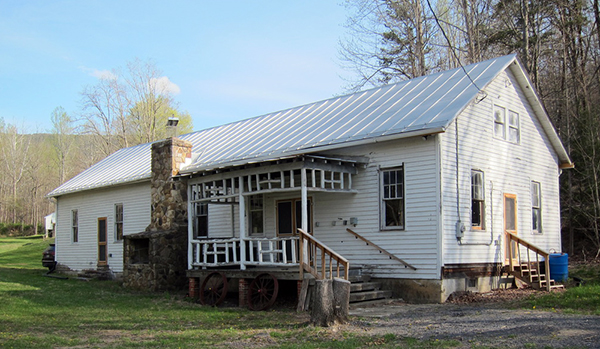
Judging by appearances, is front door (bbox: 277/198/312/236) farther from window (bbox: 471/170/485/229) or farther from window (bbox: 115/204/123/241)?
window (bbox: 115/204/123/241)

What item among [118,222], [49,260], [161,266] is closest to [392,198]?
[161,266]

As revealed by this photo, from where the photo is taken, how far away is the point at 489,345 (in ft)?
26.1

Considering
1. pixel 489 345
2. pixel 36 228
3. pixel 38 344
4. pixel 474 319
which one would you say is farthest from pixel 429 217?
pixel 36 228

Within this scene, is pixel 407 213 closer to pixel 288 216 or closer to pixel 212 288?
pixel 288 216

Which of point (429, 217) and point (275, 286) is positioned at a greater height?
point (429, 217)

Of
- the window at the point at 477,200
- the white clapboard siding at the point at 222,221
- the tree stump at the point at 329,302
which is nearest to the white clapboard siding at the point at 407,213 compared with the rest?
the window at the point at 477,200

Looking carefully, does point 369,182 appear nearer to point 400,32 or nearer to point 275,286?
point 275,286

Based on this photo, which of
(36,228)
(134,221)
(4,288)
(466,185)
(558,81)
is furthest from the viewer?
(36,228)

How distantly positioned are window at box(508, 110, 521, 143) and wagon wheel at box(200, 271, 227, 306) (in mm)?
9284

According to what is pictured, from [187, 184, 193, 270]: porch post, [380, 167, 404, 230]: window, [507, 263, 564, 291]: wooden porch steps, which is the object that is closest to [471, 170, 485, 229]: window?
[507, 263, 564, 291]: wooden porch steps

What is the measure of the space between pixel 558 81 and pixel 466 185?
52.8 ft

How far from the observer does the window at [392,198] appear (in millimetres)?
14252

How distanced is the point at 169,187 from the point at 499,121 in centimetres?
1046

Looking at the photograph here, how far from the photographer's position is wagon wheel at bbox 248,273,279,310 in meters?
13.6
